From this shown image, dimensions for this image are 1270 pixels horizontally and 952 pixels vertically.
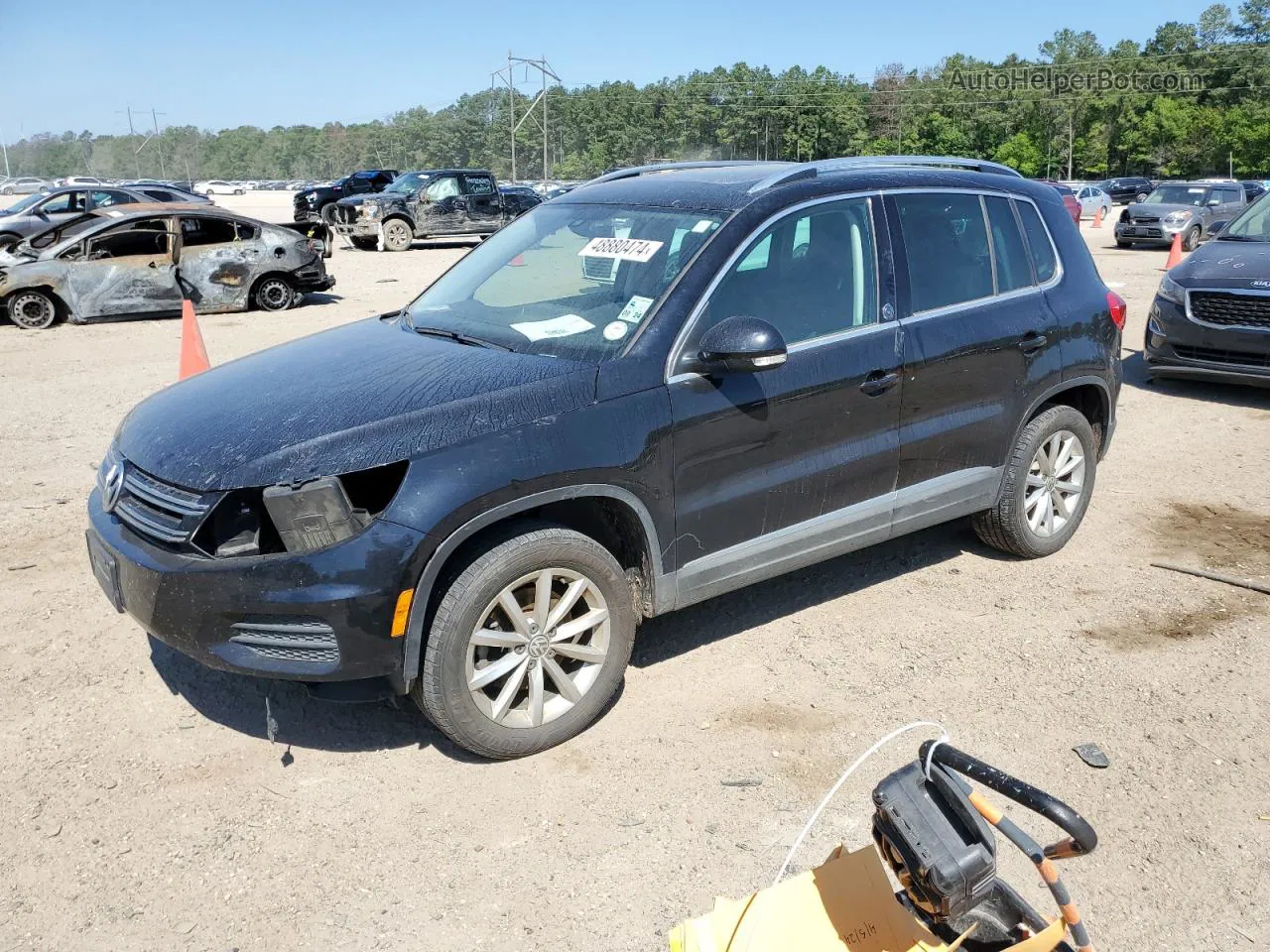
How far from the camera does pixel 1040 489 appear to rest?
17.0 feet

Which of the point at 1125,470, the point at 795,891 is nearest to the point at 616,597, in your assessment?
the point at 795,891

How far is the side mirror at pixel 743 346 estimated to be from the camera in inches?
141

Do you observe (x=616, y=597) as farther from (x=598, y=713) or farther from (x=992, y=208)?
(x=992, y=208)

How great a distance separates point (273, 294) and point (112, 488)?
11.6 meters

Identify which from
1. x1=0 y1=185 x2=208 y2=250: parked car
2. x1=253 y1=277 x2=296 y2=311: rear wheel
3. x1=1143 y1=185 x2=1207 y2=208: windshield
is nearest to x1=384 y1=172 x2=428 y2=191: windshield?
x1=0 y1=185 x2=208 y2=250: parked car

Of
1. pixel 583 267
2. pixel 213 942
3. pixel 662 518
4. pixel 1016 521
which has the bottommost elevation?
pixel 213 942

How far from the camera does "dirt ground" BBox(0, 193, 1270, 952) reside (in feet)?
9.57

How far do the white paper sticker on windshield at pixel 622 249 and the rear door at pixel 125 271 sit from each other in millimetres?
10955

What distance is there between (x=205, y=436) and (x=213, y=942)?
1.57m

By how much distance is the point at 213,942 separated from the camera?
2795 millimetres

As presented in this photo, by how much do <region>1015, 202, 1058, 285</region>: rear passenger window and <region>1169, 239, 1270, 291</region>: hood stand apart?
427cm

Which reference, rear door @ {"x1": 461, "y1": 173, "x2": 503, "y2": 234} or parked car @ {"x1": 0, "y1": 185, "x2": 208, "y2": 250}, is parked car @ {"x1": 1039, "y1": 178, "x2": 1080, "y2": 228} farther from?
parked car @ {"x1": 0, "y1": 185, "x2": 208, "y2": 250}

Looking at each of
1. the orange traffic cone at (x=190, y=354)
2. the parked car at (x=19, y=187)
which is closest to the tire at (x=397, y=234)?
the orange traffic cone at (x=190, y=354)

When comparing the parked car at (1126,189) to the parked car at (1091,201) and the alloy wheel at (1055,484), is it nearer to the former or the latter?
the parked car at (1091,201)
